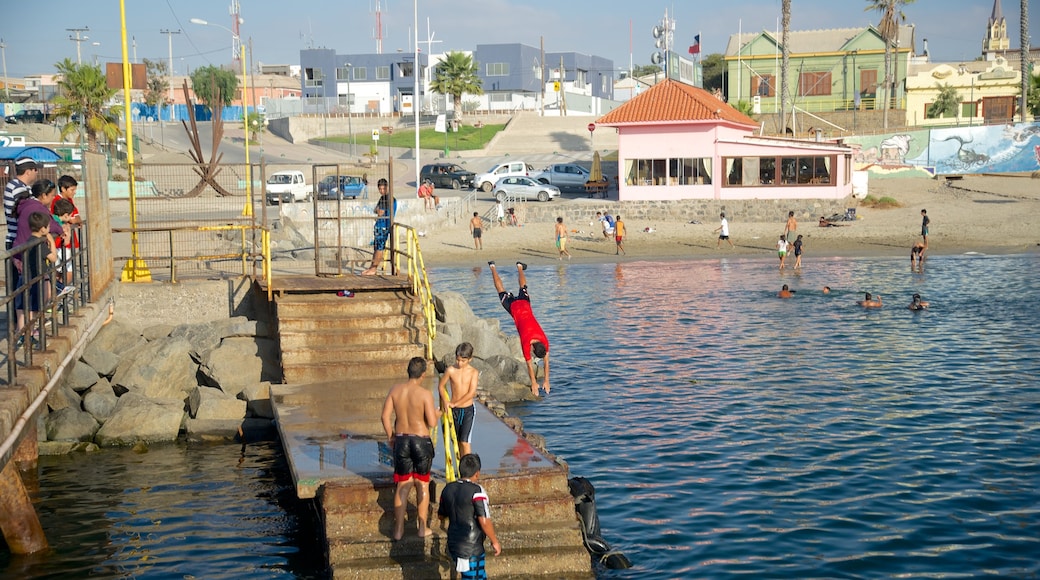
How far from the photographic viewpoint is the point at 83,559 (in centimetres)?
1162

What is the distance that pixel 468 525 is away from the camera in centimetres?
964

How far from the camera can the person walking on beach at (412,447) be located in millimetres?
10305

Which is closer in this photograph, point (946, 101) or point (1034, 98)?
point (1034, 98)

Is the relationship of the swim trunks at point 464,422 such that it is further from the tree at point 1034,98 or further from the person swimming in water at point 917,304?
the tree at point 1034,98

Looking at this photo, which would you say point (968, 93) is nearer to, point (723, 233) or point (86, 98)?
point (723, 233)

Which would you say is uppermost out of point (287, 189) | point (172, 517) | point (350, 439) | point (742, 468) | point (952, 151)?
point (952, 151)

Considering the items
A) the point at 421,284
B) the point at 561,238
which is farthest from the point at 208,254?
the point at 561,238

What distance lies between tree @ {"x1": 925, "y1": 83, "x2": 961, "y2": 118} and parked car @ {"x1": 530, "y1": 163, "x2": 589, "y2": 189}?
1163 inches

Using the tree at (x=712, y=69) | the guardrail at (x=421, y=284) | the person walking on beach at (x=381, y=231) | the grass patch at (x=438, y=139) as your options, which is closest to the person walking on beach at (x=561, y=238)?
the person walking on beach at (x=381, y=231)

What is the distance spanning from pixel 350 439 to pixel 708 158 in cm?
3624

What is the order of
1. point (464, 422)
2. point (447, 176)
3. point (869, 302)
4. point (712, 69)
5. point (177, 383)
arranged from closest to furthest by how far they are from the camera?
point (464, 422), point (177, 383), point (869, 302), point (447, 176), point (712, 69)

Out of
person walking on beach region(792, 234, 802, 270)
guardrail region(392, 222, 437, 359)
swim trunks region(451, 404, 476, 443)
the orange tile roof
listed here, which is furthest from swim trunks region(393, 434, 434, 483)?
the orange tile roof

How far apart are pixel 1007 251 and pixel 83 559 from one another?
3636 cm

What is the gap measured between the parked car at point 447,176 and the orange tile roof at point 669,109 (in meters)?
11.4
